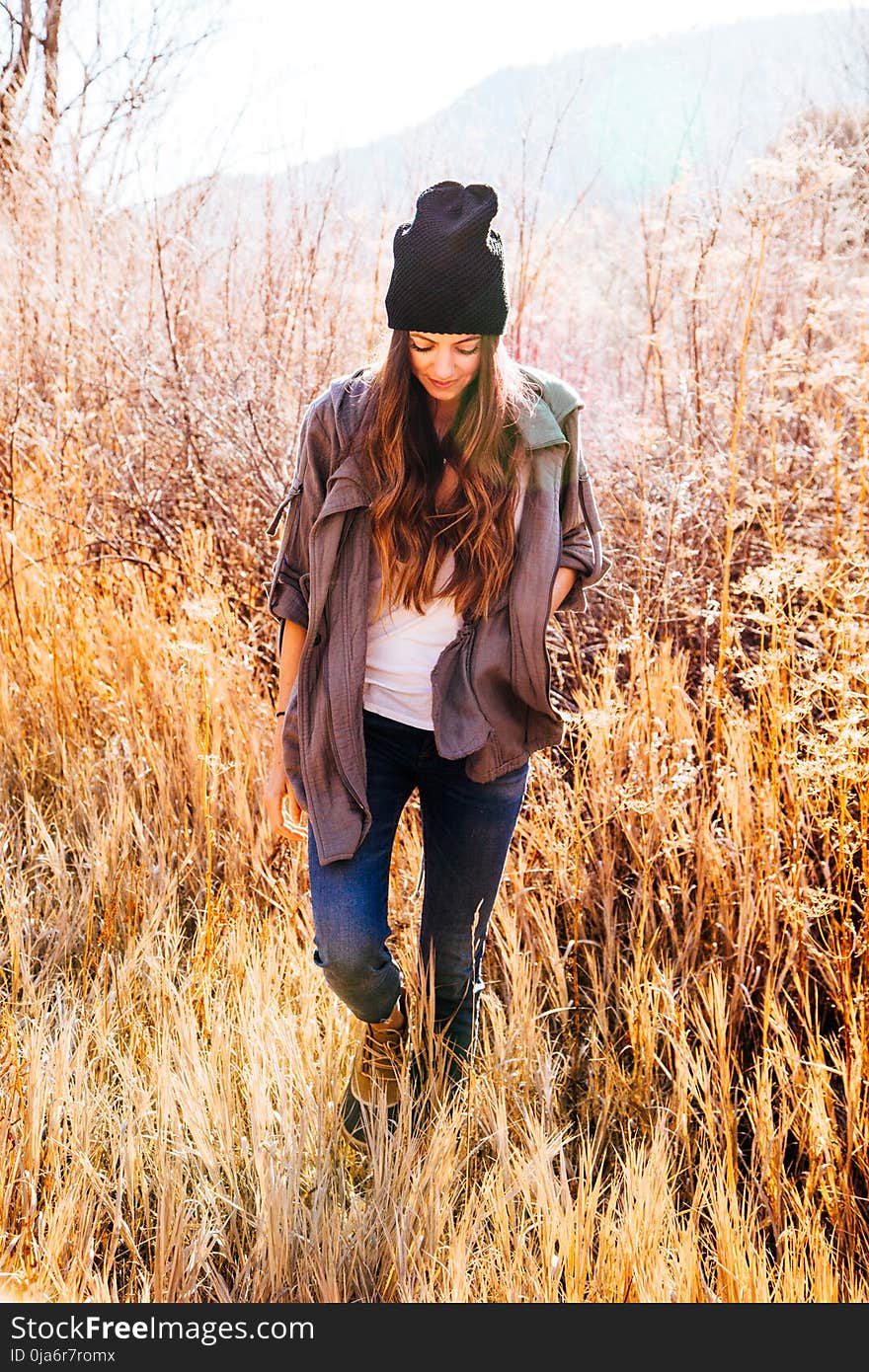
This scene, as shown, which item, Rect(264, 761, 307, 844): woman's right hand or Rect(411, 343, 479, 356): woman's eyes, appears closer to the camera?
Rect(411, 343, 479, 356): woman's eyes

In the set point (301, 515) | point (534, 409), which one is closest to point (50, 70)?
point (301, 515)

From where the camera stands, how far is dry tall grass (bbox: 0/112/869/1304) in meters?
1.69

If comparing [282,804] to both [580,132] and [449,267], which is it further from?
[580,132]

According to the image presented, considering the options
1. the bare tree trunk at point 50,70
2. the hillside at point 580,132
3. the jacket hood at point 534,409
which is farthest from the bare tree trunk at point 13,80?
the jacket hood at point 534,409

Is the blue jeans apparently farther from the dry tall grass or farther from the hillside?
the hillside

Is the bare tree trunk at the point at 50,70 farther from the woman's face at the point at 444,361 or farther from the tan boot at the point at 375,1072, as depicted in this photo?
the tan boot at the point at 375,1072

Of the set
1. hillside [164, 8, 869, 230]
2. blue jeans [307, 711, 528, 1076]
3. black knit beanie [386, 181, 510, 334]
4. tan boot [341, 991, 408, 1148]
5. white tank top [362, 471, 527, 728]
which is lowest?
tan boot [341, 991, 408, 1148]

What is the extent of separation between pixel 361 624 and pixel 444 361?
1.44ft

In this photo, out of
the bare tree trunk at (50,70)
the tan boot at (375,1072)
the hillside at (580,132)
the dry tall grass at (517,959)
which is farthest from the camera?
the bare tree trunk at (50,70)

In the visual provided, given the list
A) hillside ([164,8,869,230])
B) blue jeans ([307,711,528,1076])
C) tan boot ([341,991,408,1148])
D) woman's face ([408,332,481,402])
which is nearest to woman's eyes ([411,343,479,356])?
woman's face ([408,332,481,402])

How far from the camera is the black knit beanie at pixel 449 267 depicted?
169 cm

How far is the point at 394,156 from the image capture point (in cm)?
468
